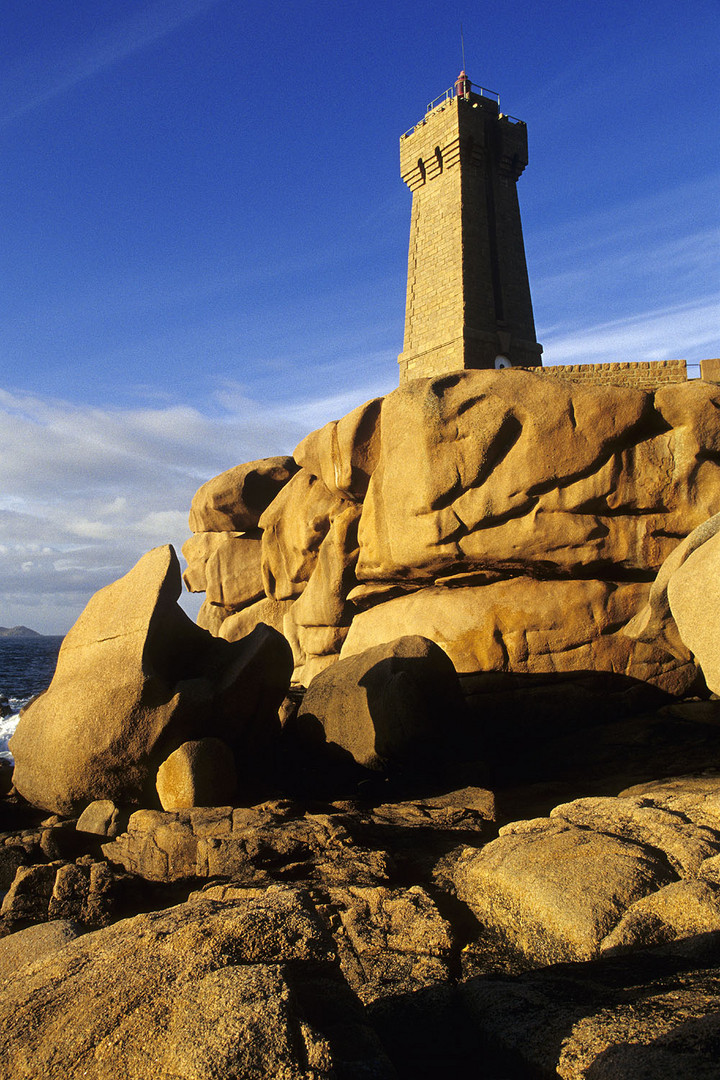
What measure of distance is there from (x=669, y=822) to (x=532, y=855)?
1294 millimetres

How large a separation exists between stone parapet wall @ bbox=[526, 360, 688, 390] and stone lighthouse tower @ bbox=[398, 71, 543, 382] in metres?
7.13

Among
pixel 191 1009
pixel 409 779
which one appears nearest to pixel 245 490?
pixel 409 779

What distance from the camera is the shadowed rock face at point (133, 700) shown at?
7793 millimetres

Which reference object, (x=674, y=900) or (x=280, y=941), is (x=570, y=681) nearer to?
(x=674, y=900)

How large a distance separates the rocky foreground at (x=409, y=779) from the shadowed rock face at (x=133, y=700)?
39 mm

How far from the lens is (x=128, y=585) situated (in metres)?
8.45

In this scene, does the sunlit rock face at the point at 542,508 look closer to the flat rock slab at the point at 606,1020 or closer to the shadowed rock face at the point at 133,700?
the shadowed rock face at the point at 133,700

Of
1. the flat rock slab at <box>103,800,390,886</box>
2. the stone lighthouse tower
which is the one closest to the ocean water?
the flat rock slab at <box>103,800,390,886</box>

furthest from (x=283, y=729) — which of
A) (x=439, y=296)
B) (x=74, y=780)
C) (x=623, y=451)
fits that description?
(x=439, y=296)

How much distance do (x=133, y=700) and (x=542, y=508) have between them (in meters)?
7.07

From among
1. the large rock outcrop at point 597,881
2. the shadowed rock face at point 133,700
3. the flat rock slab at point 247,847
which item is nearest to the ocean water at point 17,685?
the shadowed rock face at point 133,700

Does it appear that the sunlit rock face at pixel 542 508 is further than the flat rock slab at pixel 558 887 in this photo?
Yes

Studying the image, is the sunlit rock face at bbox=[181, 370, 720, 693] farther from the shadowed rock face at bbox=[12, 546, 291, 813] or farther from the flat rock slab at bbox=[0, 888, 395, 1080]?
the flat rock slab at bbox=[0, 888, 395, 1080]

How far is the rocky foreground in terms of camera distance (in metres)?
2.64
